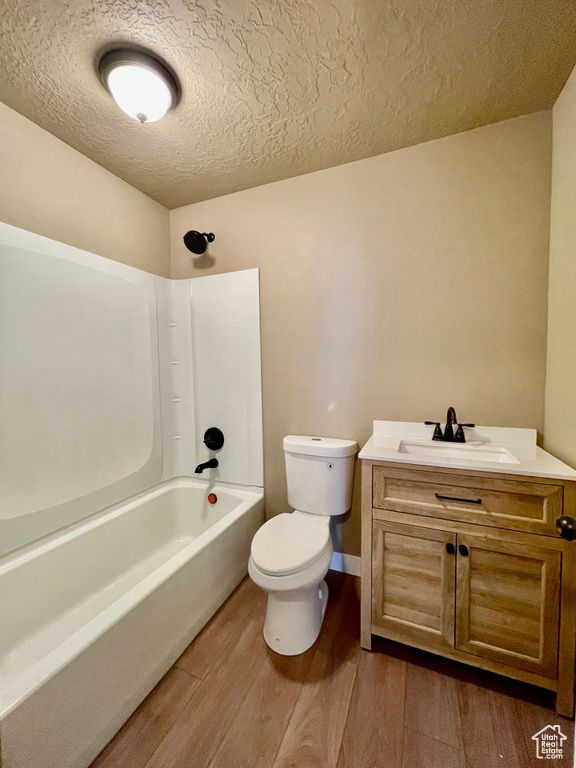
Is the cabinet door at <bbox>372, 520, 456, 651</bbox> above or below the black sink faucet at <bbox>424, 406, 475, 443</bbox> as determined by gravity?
below

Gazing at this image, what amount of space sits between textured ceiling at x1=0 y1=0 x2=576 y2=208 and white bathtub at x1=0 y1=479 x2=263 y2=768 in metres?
1.96

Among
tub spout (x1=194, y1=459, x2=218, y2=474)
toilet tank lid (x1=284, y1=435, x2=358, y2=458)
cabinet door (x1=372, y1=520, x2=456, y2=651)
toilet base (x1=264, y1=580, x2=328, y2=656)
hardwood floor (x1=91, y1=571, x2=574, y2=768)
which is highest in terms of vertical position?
toilet tank lid (x1=284, y1=435, x2=358, y2=458)

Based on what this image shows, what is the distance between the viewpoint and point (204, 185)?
179 centimetres

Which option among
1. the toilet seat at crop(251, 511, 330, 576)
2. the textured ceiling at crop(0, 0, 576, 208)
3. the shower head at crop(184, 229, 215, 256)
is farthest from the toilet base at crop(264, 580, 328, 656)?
the textured ceiling at crop(0, 0, 576, 208)

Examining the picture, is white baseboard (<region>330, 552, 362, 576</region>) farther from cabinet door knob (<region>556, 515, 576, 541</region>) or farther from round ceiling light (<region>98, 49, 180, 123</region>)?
round ceiling light (<region>98, 49, 180, 123</region>)

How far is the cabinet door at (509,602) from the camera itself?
972mm

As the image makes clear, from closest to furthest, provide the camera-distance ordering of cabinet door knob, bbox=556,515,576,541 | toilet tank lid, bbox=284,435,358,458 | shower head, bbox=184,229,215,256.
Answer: cabinet door knob, bbox=556,515,576,541 < toilet tank lid, bbox=284,435,358,458 < shower head, bbox=184,229,215,256

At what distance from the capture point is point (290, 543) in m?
1.30

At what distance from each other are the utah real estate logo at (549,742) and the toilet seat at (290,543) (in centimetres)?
85

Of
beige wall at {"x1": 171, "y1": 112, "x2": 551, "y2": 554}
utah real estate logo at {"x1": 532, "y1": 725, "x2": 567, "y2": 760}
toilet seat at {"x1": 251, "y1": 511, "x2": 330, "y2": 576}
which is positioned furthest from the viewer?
beige wall at {"x1": 171, "y1": 112, "x2": 551, "y2": 554}

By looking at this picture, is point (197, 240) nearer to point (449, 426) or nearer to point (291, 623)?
point (449, 426)

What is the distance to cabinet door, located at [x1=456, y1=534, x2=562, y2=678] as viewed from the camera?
972mm

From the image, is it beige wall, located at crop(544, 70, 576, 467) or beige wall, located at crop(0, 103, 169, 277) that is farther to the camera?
beige wall, located at crop(0, 103, 169, 277)

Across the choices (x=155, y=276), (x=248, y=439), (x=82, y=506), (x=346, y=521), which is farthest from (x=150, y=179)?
(x=346, y=521)
